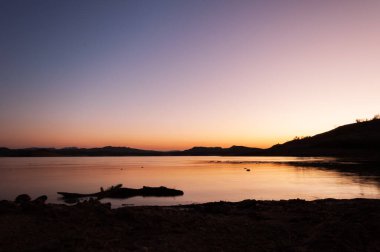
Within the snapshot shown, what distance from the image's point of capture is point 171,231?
14.8 meters

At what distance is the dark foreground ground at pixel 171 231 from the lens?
1252 cm

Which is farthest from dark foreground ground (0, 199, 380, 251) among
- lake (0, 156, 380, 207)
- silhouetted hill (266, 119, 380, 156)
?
silhouetted hill (266, 119, 380, 156)

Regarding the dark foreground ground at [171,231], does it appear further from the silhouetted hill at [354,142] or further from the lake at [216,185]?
the silhouetted hill at [354,142]

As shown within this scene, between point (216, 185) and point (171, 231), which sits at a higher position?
point (216, 185)

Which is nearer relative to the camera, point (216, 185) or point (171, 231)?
point (171, 231)

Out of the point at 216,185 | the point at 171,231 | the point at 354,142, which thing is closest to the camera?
the point at 171,231

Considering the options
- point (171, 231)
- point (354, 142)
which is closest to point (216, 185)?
point (171, 231)

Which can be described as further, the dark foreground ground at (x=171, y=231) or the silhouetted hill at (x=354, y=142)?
the silhouetted hill at (x=354, y=142)

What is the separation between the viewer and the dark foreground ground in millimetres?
12523

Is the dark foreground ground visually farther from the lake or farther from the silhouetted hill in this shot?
the silhouetted hill

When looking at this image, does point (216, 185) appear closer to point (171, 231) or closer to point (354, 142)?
point (171, 231)

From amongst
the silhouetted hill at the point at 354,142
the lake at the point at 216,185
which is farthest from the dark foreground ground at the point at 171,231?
the silhouetted hill at the point at 354,142

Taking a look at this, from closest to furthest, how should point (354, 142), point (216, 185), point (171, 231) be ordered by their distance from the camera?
point (171, 231) < point (216, 185) < point (354, 142)

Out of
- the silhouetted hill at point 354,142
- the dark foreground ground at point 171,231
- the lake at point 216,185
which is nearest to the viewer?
the dark foreground ground at point 171,231
